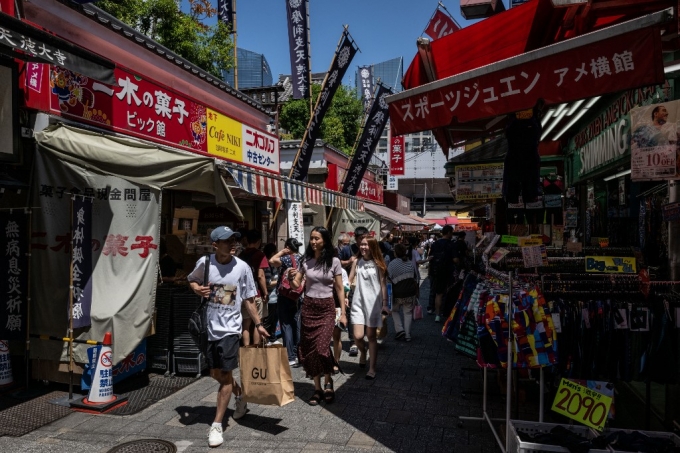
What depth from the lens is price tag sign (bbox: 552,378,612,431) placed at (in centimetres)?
380

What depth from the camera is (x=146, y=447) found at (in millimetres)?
4379

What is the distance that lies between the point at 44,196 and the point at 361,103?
85.4ft

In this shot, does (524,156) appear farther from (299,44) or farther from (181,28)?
(181,28)

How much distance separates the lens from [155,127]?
817 centimetres

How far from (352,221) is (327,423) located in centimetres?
1091

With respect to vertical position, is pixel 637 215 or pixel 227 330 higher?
pixel 637 215

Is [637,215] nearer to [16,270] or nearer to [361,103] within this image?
[16,270]

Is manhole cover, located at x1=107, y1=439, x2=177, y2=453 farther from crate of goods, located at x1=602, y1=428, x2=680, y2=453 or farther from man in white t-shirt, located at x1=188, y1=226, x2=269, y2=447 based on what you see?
crate of goods, located at x1=602, y1=428, x2=680, y2=453

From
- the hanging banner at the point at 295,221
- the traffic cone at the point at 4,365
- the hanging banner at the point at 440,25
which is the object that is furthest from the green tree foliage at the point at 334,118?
the traffic cone at the point at 4,365

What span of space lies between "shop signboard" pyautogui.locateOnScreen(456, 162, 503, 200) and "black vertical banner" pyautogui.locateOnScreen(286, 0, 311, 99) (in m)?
7.98

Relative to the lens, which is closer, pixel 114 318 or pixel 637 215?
pixel 114 318

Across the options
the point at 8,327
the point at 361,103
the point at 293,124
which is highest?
the point at 361,103

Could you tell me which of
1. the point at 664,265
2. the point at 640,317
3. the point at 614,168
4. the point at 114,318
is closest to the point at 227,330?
the point at 114,318

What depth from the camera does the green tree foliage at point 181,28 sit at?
1688 cm
